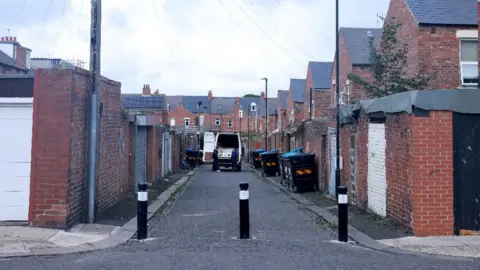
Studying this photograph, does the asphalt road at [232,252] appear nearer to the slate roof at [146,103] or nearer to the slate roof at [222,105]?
the slate roof at [146,103]

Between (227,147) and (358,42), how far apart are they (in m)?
14.8

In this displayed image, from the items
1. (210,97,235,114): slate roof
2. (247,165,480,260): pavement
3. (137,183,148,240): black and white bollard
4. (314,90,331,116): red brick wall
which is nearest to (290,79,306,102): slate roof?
(314,90,331,116): red brick wall

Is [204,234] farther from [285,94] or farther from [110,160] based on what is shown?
[285,94]

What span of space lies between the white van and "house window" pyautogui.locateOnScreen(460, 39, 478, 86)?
22697 mm

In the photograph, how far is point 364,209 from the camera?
48.2 ft

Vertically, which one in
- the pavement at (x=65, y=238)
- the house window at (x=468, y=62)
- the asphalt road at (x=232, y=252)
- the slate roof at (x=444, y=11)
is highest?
the slate roof at (x=444, y=11)

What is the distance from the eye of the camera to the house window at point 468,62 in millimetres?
21188

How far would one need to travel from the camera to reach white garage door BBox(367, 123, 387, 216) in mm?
12906

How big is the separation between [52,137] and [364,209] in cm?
813

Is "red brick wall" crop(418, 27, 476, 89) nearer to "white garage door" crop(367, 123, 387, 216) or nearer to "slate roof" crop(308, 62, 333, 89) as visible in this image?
"white garage door" crop(367, 123, 387, 216)

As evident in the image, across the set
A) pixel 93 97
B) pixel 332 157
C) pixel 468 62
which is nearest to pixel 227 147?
pixel 332 157

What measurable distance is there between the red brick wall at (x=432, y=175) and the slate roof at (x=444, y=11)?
11.8 meters

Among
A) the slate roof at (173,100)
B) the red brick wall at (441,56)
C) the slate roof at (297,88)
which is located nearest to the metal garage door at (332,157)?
the red brick wall at (441,56)

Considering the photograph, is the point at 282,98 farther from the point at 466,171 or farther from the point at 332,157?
the point at 466,171
